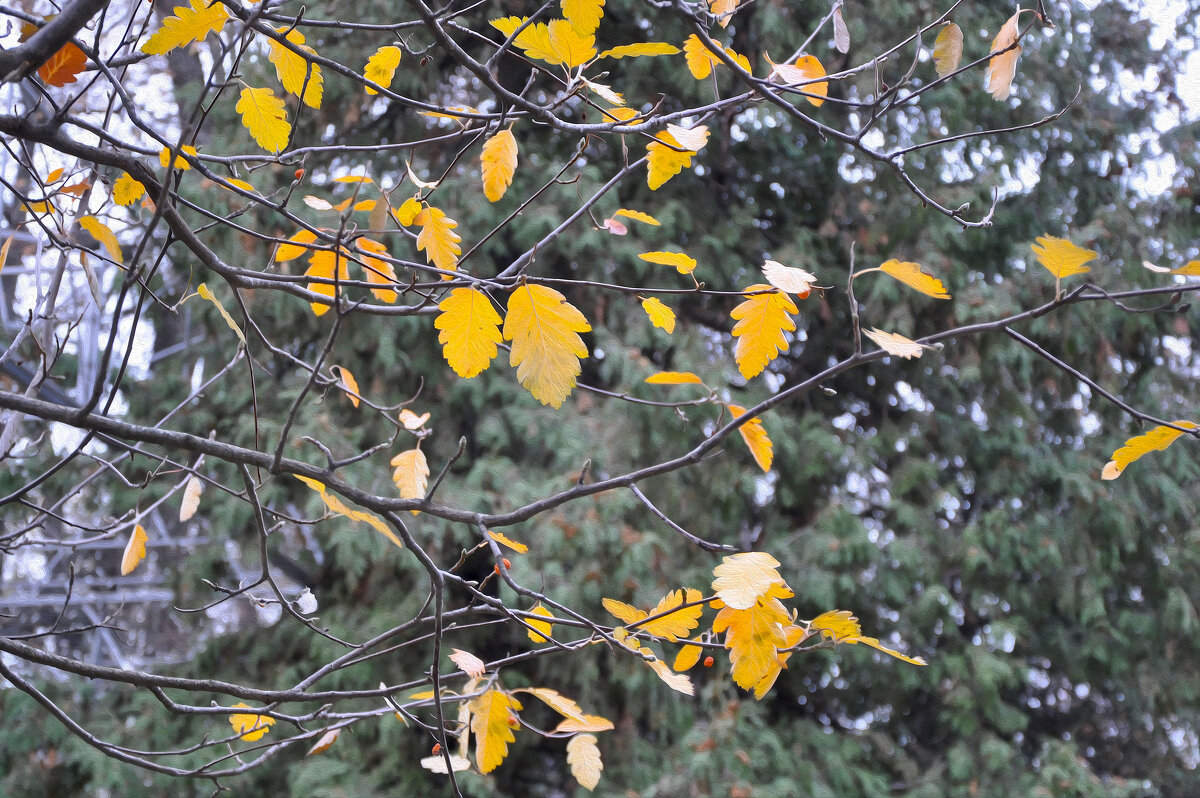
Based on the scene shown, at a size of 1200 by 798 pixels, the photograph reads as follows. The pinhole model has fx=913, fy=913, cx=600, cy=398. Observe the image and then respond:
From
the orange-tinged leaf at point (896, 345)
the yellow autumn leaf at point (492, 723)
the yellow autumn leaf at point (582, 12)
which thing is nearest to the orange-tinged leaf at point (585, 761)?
the yellow autumn leaf at point (492, 723)

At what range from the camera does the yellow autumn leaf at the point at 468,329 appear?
105 cm

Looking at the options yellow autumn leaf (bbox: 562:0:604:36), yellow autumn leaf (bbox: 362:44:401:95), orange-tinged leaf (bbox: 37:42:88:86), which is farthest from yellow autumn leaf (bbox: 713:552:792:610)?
orange-tinged leaf (bbox: 37:42:88:86)

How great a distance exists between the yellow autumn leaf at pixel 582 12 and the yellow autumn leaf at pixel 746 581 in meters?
0.60

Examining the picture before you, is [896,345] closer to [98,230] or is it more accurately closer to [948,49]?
[948,49]

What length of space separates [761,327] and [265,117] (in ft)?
2.40

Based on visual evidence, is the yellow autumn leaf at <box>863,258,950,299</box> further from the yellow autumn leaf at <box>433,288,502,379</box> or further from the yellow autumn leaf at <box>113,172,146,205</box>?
the yellow autumn leaf at <box>113,172,146,205</box>

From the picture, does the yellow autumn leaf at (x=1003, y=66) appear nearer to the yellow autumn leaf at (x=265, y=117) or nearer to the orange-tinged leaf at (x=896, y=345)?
the orange-tinged leaf at (x=896, y=345)

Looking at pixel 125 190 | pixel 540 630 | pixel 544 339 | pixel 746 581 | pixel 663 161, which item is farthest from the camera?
pixel 125 190

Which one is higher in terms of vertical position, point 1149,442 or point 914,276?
point 914,276

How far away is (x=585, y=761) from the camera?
1143mm

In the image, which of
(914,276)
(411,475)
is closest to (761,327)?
(914,276)

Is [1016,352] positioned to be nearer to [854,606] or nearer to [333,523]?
[854,606]

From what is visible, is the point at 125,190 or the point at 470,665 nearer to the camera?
the point at 470,665

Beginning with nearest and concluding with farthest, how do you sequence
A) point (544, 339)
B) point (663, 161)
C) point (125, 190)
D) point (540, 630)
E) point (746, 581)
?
point (746, 581)
point (544, 339)
point (540, 630)
point (663, 161)
point (125, 190)
